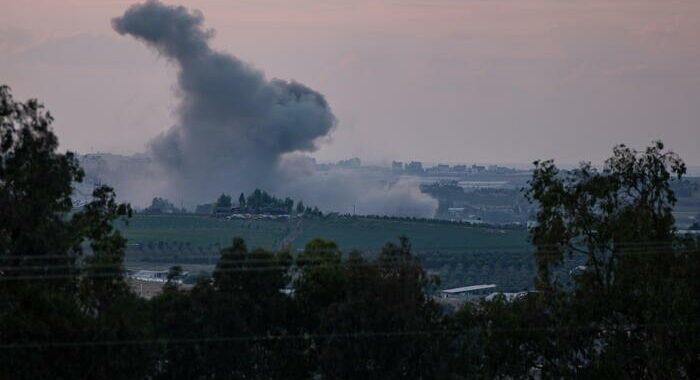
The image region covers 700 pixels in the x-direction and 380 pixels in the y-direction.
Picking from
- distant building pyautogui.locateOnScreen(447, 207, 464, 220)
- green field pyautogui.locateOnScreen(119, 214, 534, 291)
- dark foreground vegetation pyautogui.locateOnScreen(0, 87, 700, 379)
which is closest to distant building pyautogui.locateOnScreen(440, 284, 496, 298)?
green field pyautogui.locateOnScreen(119, 214, 534, 291)

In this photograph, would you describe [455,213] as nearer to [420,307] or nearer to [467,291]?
[467,291]

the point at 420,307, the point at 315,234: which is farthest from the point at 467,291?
the point at 315,234

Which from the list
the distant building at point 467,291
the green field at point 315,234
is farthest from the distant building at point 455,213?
the distant building at point 467,291

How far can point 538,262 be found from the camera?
23312 millimetres

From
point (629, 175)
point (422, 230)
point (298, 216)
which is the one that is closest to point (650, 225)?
point (629, 175)

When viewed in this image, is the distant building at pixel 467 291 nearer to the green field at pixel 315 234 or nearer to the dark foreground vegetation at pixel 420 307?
the green field at pixel 315 234

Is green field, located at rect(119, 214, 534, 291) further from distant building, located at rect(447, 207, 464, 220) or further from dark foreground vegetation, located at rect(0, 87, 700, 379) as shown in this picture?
distant building, located at rect(447, 207, 464, 220)

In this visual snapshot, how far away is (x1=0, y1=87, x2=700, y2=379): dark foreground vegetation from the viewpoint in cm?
2023

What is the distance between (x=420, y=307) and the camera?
2233cm

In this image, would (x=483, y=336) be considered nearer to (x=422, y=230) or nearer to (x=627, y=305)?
(x=627, y=305)

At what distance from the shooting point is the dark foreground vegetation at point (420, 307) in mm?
20234

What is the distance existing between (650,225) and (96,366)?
34.6 feet

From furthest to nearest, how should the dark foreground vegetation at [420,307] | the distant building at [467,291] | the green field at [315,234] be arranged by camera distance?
the green field at [315,234]
the distant building at [467,291]
the dark foreground vegetation at [420,307]

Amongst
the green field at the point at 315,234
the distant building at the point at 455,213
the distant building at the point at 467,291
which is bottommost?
the distant building at the point at 467,291
